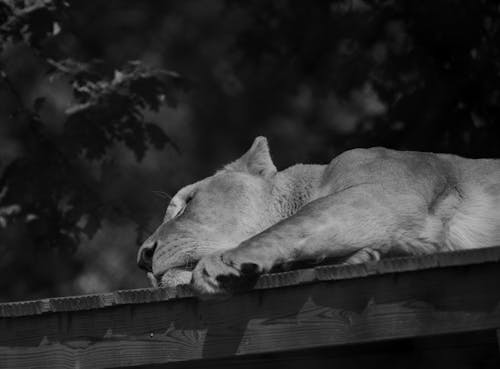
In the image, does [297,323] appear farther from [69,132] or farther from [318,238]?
[69,132]

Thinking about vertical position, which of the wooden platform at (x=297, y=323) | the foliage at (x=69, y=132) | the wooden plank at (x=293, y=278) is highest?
→ the foliage at (x=69, y=132)

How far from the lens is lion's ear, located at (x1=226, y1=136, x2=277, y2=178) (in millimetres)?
4492

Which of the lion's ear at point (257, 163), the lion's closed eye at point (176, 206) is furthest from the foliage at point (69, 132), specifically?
the lion's closed eye at point (176, 206)

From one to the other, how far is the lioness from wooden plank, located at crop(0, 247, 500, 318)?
0.12m

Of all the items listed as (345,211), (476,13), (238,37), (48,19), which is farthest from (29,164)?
(345,211)

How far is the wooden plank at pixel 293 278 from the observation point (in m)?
2.64

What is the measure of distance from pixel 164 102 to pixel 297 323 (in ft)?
13.0

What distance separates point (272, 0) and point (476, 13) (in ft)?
7.49

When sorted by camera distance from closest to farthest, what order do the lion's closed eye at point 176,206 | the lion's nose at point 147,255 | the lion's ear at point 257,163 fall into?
the lion's nose at point 147,255 < the lion's closed eye at point 176,206 < the lion's ear at point 257,163

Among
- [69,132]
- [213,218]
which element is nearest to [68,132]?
[69,132]

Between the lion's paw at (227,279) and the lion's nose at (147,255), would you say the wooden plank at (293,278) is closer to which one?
the lion's paw at (227,279)

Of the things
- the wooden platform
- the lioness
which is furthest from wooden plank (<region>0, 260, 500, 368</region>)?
the lioness

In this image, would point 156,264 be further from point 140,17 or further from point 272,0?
point 140,17

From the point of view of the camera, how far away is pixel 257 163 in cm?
452
